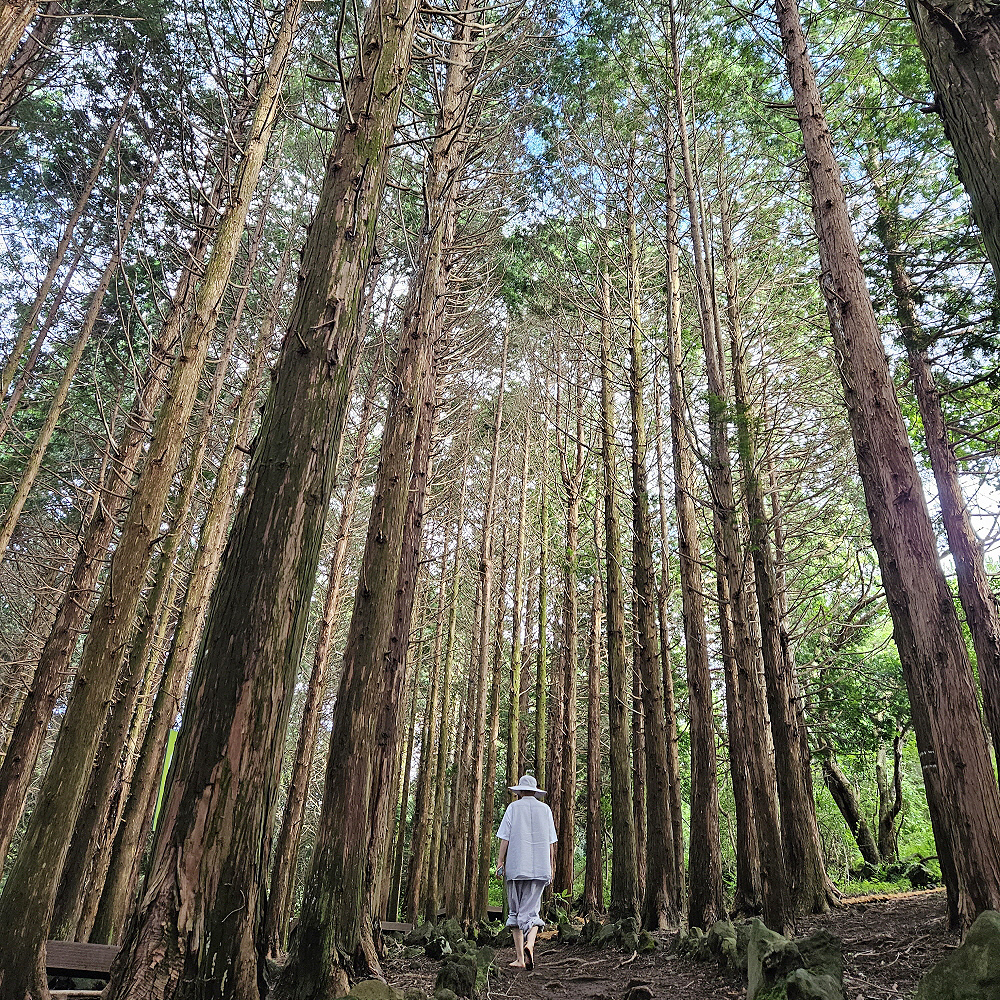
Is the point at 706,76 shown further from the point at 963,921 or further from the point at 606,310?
the point at 963,921

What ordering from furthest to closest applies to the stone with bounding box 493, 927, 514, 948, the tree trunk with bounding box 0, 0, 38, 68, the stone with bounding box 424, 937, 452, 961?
the stone with bounding box 493, 927, 514, 948 → the stone with bounding box 424, 937, 452, 961 → the tree trunk with bounding box 0, 0, 38, 68

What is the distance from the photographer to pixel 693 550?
25.3 feet

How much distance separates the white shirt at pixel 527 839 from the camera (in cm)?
676

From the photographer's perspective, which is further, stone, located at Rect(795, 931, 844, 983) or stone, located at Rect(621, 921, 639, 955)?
stone, located at Rect(621, 921, 639, 955)

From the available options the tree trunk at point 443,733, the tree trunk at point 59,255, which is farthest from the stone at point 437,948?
the tree trunk at point 59,255

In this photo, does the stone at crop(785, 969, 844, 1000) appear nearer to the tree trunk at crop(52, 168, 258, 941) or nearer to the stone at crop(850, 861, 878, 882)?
the tree trunk at crop(52, 168, 258, 941)

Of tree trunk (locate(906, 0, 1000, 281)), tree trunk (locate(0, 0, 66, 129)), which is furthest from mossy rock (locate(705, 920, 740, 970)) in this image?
tree trunk (locate(0, 0, 66, 129))

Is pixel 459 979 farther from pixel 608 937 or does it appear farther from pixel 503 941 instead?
pixel 503 941

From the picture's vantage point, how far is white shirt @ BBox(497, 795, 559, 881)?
6762 mm

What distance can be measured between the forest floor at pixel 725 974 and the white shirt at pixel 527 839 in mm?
892

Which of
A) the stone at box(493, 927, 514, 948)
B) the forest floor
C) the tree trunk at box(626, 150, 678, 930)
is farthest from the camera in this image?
the stone at box(493, 927, 514, 948)

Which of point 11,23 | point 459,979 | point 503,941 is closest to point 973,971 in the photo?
point 459,979

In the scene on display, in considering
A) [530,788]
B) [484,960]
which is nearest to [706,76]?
[530,788]

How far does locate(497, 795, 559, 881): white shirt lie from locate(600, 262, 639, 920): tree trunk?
1.85 m
